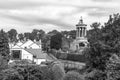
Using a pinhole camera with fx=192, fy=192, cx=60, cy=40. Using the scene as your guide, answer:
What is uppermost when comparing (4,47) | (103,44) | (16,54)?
(103,44)

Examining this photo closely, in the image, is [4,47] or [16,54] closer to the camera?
[4,47]

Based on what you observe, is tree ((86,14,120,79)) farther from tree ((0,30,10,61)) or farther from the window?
the window

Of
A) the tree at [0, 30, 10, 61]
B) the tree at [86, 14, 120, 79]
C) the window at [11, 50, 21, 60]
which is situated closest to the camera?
the tree at [86, 14, 120, 79]

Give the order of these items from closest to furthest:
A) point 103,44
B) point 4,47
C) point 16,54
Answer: point 103,44 < point 4,47 < point 16,54

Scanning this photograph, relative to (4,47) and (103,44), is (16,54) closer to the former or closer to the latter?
(4,47)

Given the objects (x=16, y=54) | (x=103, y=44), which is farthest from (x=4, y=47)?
(x=103, y=44)

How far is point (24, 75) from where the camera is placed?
17922 millimetres

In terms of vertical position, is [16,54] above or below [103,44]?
below

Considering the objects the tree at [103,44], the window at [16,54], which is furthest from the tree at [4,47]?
the tree at [103,44]

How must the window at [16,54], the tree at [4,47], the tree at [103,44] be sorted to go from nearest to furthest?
the tree at [103,44], the tree at [4,47], the window at [16,54]

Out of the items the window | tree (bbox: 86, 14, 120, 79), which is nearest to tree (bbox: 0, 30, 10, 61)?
the window

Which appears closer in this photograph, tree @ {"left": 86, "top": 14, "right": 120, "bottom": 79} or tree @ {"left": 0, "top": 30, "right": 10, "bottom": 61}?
tree @ {"left": 86, "top": 14, "right": 120, "bottom": 79}

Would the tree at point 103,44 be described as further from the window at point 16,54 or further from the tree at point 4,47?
the window at point 16,54

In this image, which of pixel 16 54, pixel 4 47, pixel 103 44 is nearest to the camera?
pixel 103 44
